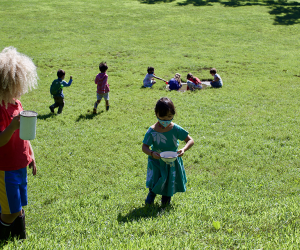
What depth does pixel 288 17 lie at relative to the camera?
2884 cm

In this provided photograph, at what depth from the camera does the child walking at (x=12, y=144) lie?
2861 millimetres

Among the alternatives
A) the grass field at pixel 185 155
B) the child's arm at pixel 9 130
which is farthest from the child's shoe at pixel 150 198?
the child's arm at pixel 9 130

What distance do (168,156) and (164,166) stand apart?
0.36m

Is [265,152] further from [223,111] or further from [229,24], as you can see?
[229,24]

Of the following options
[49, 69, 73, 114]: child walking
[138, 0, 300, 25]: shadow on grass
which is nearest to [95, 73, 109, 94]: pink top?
[49, 69, 73, 114]: child walking

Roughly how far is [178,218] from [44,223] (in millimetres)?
1881

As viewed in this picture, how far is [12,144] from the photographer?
309 centimetres

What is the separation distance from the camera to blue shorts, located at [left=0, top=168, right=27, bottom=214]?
3100 mm

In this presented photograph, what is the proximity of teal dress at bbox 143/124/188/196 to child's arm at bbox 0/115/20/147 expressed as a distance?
180cm

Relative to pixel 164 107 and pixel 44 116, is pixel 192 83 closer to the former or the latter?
pixel 44 116

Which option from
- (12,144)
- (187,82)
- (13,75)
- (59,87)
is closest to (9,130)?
(12,144)

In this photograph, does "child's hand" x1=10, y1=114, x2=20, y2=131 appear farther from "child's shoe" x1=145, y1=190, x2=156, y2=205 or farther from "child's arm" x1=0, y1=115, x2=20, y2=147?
"child's shoe" x1=145, y1=190, x2=156, y2=205

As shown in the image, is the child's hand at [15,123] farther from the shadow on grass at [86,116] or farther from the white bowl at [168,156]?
the shadow on grass at [86,116]

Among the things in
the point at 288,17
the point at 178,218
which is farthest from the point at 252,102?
the point at 288,17
